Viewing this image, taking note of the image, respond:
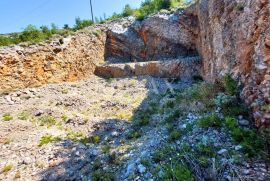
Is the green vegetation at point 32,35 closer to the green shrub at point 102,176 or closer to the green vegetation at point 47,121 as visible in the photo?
the green vegetation at point 47,121

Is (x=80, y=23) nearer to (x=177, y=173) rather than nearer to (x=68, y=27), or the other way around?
(x=68, y=27)

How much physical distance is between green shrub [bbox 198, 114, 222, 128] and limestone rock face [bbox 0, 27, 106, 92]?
8994 mm

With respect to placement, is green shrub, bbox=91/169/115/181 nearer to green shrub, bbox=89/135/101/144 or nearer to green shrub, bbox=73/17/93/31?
green shrub, bbox=89/135/101/144

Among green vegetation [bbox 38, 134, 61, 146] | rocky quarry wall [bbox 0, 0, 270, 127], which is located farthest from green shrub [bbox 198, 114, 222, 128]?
green vegetation [bbox 38, 134, 61, 146]

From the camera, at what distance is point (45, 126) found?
803 centimetres

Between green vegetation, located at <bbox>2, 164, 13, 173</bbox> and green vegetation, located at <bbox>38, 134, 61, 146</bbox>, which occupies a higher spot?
green vegetation, located at <bbox>38, 134, 61, 146</bbox>

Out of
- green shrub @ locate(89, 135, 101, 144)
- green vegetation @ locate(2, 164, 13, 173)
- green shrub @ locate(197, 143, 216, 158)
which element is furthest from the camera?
green shrub @ locate(89, 135, 101, 144)

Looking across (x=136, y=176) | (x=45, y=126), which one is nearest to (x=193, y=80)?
(x=45, y=126)

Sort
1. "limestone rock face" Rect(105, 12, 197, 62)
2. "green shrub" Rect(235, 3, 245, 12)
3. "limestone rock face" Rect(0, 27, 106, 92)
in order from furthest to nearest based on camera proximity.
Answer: "limestone rock face" Rect(105, 12, 197, 62), "limestone rock face" Rect(0, 27, 106, 92), "green shrub" Rect(235, 3, 245, 12)

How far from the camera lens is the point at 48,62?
11.9m

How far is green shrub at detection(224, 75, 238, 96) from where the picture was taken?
201 inches

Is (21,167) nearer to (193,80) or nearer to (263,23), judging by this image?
(263,23)

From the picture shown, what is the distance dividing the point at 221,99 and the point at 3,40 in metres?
11.6

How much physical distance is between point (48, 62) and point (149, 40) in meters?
6.94
